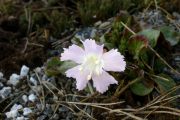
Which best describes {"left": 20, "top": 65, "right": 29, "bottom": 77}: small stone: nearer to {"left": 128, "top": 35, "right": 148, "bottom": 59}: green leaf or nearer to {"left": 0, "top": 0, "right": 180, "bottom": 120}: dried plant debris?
{"left": 0, "top": 0, "right": 180, "bottom": 120}: dried plant debris

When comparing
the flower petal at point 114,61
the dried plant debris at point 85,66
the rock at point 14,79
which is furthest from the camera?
the rock at point 14,79

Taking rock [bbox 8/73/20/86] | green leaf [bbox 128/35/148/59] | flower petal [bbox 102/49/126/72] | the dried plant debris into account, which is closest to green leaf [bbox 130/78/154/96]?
the dried plant debris

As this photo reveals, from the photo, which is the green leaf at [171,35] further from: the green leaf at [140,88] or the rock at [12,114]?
the rock at [12,114]

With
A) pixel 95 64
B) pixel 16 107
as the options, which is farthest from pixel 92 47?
pixel 16 107

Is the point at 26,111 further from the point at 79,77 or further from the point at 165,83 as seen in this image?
the point at 165,83

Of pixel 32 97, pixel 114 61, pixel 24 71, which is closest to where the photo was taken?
pixel 114 61

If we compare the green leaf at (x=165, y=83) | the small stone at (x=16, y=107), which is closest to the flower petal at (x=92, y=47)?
the green leaf at (x=165, y=83)
